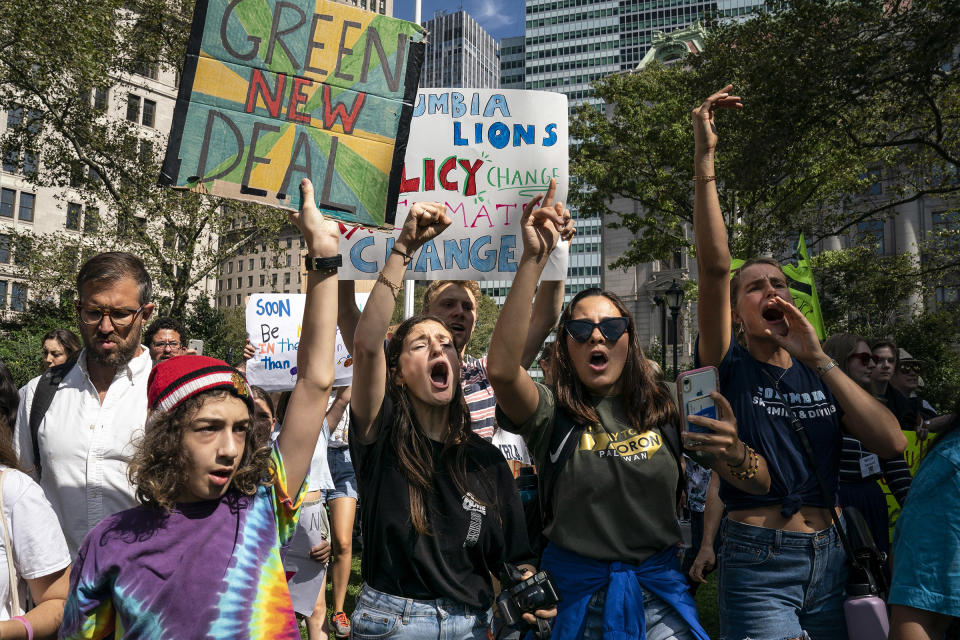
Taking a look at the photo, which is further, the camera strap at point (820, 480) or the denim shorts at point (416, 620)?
the camera strap at point (820, 480)

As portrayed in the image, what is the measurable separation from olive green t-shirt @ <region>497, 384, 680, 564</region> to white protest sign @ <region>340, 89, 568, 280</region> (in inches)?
70.2

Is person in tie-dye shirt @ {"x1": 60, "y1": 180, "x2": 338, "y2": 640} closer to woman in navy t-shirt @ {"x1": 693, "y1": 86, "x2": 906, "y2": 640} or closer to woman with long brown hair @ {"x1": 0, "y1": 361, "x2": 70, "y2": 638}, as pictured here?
woman with long brown hair @ {"x1": 0, "y1": 361, "x2": 70, "y2": 638}

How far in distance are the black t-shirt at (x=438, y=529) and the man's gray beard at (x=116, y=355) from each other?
3.65 ft

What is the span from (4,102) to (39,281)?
14.2ft

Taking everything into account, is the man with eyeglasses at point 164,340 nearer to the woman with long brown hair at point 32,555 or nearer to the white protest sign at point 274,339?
the white protest sign at point 274,339

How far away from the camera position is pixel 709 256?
2.86 metres

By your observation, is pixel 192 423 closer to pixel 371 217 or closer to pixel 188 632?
pixel 188 632

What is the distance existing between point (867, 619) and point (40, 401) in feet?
10.8

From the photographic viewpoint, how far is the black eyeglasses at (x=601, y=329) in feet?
9.34

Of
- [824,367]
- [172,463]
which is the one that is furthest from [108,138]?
[824,367]

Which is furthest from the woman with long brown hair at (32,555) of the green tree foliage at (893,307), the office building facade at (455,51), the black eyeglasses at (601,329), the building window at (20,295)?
the office building facade at (455,51)

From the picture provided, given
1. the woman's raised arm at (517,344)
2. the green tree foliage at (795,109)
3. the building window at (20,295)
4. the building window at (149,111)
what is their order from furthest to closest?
the building window at (149,111)
the building window at (20,295)
the green tree foliage at (795,109)
the woman's raised arm at (517,344)

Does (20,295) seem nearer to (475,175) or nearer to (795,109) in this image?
(795,109)

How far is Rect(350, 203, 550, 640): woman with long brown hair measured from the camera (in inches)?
101
